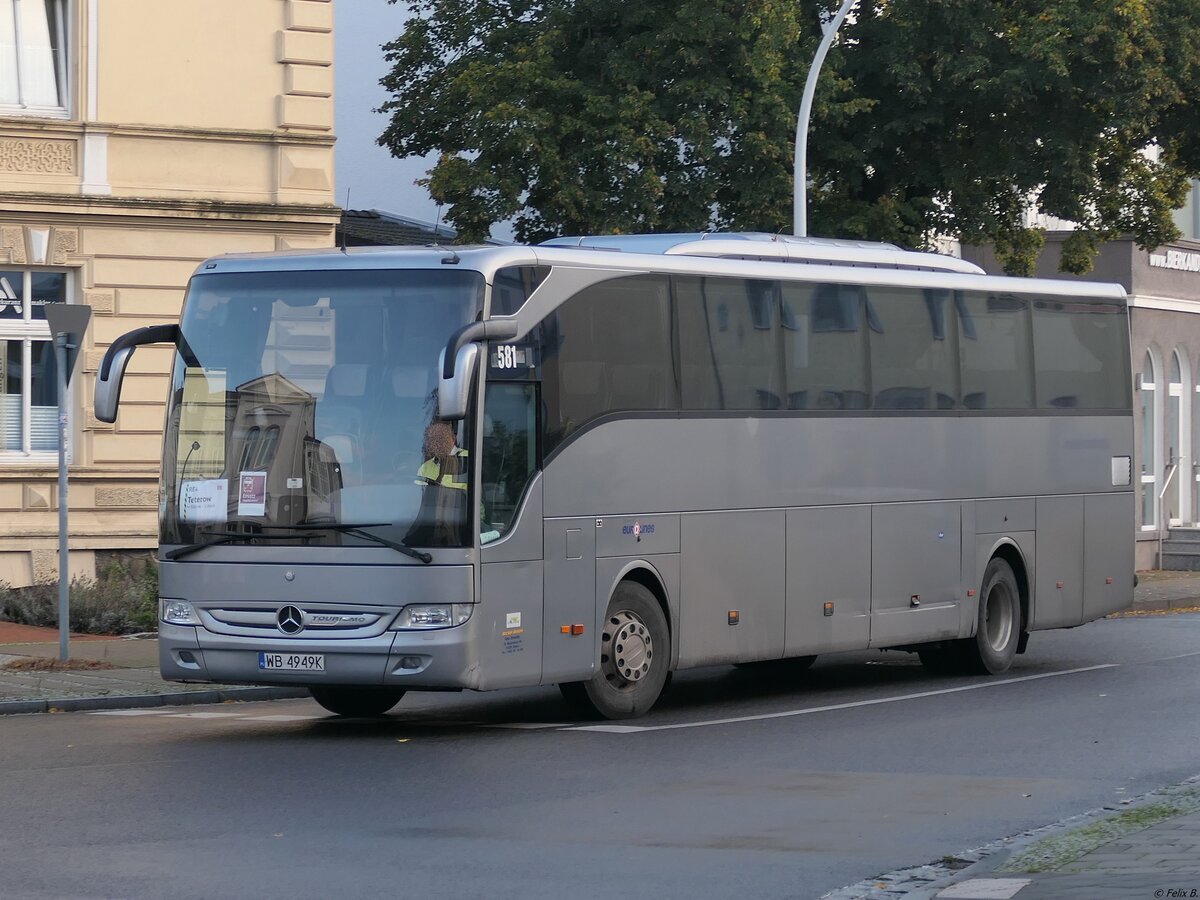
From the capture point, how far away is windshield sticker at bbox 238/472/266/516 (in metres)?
13.5

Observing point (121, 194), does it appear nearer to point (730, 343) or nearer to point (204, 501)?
point (730, 343)

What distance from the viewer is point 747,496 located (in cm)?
1567

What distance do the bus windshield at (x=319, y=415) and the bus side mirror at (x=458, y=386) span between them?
0.49 meters

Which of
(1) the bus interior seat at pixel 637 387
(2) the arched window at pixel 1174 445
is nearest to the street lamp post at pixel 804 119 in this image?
(1) the bus interior seat at pixel 637 387

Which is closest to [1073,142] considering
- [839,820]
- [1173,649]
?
[1173,649]

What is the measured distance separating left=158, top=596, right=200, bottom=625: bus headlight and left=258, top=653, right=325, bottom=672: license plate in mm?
578

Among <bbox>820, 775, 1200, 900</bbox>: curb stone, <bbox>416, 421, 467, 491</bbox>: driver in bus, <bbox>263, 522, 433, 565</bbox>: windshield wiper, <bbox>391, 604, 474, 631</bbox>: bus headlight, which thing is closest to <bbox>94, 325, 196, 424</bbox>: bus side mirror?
<bbox>263, 522, 433, 565</bbox>: windshield wiper

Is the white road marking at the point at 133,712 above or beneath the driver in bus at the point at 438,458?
beneath

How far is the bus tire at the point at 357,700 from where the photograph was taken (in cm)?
1493

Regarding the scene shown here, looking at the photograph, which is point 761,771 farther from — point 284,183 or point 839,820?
point 284,183

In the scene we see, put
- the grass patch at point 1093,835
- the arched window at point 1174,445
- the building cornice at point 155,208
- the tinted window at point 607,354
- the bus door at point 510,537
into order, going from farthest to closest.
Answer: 1. the arched window at point 1174,445
2. the building cornice at point 155,208
3. the tinted window at point 607,354
4. the bus door at point 510,537
5. the grass patch at point 1093,835

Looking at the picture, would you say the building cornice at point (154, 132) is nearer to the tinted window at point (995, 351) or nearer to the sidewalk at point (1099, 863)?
the tinted window at point (995, 351)

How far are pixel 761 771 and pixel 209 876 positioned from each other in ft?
13.6

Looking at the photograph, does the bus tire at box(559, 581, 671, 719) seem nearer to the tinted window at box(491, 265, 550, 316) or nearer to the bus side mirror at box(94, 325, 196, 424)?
the tinted window at box(491, 265, 550, 316)
